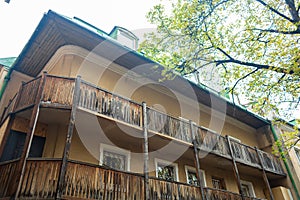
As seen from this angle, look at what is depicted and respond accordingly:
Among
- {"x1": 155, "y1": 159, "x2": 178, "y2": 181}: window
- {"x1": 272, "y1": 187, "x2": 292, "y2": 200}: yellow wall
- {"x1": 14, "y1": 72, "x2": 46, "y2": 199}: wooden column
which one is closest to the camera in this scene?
{"x1": 14, "y1": 72, "x2": 46, "y2": 199}: wooden column

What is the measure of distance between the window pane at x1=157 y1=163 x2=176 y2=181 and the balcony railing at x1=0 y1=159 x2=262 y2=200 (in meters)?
2.35

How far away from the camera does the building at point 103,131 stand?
702 cm

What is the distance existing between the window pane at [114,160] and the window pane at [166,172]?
1.89 m

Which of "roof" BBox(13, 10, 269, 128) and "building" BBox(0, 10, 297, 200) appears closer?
"building" BBox(0, 10, 297, 200)

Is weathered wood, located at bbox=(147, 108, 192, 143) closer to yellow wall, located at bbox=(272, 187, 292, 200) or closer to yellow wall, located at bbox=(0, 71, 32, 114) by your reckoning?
yellow wall, located at bbox=(0, 71, 32, 114)

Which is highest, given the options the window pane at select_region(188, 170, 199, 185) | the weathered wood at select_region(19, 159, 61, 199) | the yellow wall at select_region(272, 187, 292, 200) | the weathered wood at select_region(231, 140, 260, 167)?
the weathered wood at select_region(231, 140, 260, 167)

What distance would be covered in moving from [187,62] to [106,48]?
3587 mm

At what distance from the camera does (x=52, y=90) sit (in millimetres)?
8172

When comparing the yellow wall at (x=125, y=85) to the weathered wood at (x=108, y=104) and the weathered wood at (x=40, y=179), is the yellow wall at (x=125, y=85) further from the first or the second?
the weathered wood at (x=40, y=179)

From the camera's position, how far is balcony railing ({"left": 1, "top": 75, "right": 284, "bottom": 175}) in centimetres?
816

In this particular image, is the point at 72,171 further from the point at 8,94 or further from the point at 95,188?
the point at 8,94

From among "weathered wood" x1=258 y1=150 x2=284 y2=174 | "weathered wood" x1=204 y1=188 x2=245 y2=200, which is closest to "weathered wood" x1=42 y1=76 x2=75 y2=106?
"weathered wood" x1=204 y1=188 x2=245 y2=200

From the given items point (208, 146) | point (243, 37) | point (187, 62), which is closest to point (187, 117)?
point (208, 146)

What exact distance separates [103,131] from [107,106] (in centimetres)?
128
